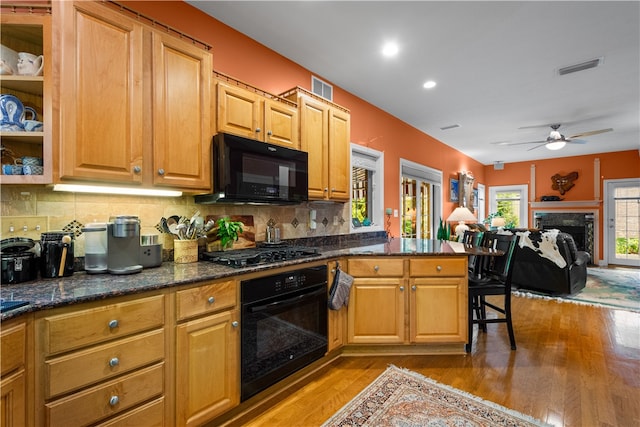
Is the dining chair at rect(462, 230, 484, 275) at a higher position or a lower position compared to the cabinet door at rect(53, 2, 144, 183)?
lower

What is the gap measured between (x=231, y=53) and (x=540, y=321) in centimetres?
424

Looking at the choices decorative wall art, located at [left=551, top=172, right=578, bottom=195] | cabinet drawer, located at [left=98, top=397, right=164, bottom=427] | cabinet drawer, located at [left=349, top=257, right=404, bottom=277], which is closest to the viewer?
cabinet drawer, located at [left=98, top=397, right=164, bottom=427]

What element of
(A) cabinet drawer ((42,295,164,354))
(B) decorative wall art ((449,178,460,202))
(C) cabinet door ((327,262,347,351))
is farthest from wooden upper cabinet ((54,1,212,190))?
(B) decorative wall art ((449,178,460,202))

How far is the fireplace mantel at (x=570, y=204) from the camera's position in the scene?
23.2 feet

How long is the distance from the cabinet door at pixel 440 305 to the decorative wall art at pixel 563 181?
23.5 feet

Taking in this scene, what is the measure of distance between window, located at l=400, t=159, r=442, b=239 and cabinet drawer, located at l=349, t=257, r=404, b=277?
2203mm

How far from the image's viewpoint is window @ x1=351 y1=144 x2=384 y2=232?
3771 millimetres

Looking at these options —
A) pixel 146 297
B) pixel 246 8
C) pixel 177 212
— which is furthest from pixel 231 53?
pixel 146 297

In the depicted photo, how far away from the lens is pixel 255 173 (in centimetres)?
212

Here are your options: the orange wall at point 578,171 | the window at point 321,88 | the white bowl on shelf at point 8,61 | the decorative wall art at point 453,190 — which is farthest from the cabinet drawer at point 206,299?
the orange wall at point 578,171

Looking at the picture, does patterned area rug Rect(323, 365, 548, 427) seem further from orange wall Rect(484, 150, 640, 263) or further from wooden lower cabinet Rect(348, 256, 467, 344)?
orange wall Rect(484, 150, 640, 263)

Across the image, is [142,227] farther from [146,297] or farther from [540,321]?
[540,321]

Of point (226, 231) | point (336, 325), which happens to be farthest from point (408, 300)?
point (226, 231)

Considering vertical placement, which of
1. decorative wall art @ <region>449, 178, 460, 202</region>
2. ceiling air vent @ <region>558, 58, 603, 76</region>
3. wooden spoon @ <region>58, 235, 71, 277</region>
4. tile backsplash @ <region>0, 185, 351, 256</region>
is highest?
ceiling air vent @ <region>558, 58, 603, 76</region>
